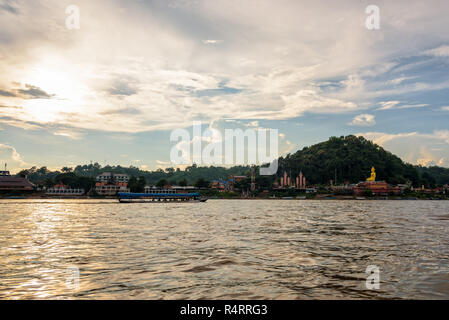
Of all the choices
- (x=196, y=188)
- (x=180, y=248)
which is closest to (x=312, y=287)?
(x=180, y=248)

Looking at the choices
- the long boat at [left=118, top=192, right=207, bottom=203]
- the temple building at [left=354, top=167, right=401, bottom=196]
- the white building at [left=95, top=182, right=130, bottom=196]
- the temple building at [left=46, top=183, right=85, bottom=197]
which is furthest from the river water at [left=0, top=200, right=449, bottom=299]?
the temple building at [left=354, top=167, right=401, bottom=196]

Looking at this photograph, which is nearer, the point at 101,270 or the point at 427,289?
the point at 427,289

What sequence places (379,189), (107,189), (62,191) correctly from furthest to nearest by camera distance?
(379,189) < (107,189) < (62,191)

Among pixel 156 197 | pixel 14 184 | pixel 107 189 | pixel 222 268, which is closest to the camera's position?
pixel 222 268

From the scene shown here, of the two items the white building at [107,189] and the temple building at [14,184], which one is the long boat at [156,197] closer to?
the white building at [107,189]

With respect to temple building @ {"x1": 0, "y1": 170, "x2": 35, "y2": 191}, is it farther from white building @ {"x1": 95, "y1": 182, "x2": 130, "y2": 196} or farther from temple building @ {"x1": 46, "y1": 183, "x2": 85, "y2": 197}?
white building @ {"x1": 95, "y1": 182, "x2": 130, "y2": 196}

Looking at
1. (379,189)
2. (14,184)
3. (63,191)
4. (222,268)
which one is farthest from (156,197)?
(379,189)

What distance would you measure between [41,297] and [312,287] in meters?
9.71

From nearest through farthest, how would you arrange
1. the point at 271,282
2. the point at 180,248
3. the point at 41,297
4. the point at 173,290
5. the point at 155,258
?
the point at 41,297
the point at 173,290
the point at 271,282
the point at 155,258
the point at 180,248

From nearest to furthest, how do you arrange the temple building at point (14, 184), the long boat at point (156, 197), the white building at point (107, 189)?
the long boat at point (156, 197)
the temple building at point (14, 184)
the white building at point (107, 189)

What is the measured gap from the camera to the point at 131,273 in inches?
536

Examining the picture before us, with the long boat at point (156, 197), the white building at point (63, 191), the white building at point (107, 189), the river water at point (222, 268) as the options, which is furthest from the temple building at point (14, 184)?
the river water at point (222, 268)

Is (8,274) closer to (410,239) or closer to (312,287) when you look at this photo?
(312,287)

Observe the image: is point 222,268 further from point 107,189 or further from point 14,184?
point 14,184
